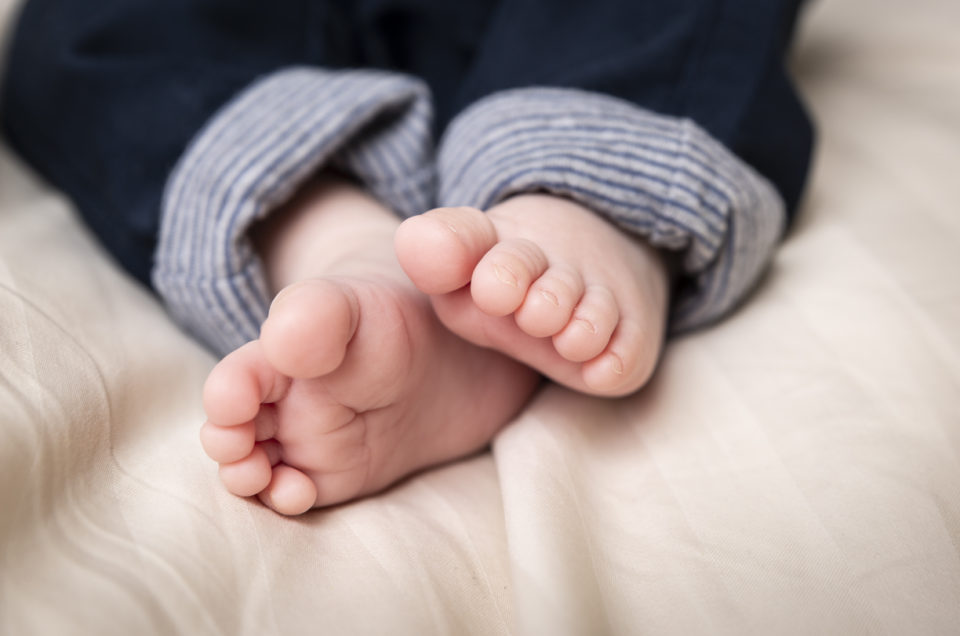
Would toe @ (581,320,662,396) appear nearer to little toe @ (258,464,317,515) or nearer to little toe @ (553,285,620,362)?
little toe @ (553,285,620,362)

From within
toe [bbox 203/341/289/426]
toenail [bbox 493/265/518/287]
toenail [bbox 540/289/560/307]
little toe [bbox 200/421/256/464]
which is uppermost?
toenail [bbox 493/265/518/287]

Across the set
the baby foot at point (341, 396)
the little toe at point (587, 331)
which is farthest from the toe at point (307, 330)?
the little toe at point (587, 331)

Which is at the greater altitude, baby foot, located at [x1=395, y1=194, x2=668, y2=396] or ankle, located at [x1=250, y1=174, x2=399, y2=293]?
baby foot, located at [x1=395, y1=194, x2=668, y2=396]

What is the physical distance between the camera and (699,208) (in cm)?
52

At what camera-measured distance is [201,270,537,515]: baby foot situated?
14.9 inches

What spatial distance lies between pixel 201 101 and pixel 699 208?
36cm

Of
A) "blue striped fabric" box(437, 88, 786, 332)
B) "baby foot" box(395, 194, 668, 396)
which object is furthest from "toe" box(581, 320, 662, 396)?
"blue striped fabric" box(437, 88, 786, 332)

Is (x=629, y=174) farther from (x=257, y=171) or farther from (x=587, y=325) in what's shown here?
(x=257, y=171)

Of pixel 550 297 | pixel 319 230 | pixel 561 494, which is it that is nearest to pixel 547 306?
pixel 550 297

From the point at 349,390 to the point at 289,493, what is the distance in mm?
61

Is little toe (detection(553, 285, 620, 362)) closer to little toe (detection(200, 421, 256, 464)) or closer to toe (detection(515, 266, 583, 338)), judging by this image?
toe (detection(515, 266, 583, 338))

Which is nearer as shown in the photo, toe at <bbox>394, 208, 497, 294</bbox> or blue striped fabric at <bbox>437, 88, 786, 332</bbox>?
toe at <bbox>394, 208, 497, 294</bbox>

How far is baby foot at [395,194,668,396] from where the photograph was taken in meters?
0.41

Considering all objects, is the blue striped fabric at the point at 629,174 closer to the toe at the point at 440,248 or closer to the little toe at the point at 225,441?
the toe at the point at 440,248
